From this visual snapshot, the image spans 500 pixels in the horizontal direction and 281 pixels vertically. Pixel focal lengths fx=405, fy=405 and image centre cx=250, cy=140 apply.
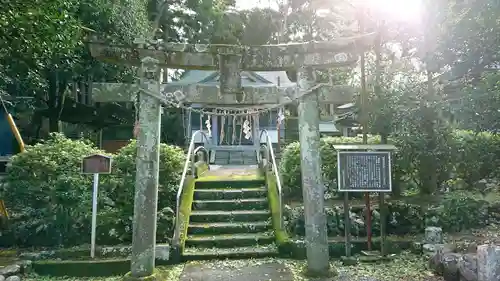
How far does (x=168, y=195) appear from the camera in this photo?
9836 millimetres

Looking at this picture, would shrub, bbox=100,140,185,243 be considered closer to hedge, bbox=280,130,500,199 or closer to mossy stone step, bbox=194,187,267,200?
mossy stone step, bbox=194,187,267,200

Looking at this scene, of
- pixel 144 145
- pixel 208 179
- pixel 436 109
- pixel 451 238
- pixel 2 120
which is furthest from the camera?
pixel 2 120

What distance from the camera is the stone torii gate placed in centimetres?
679

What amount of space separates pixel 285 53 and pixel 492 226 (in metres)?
6.45

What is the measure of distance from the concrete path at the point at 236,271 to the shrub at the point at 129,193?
4.66 feet

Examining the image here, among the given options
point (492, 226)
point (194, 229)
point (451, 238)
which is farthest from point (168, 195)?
point (492, 226)

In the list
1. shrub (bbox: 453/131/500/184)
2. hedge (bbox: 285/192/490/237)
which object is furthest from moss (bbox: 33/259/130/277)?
shrub (bbox: 453/131/500/184)

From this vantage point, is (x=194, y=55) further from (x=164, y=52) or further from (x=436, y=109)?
(x=436, y=109)

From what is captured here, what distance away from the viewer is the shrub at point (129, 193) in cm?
857

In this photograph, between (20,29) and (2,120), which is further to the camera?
(2,120)

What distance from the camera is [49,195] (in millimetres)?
8586

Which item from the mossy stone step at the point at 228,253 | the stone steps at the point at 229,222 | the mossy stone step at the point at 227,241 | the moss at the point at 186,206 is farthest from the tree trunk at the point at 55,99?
the mossy stone step at the point at 228,253

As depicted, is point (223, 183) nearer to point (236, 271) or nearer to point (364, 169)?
point (236, 271)

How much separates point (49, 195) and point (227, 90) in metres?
4.61
